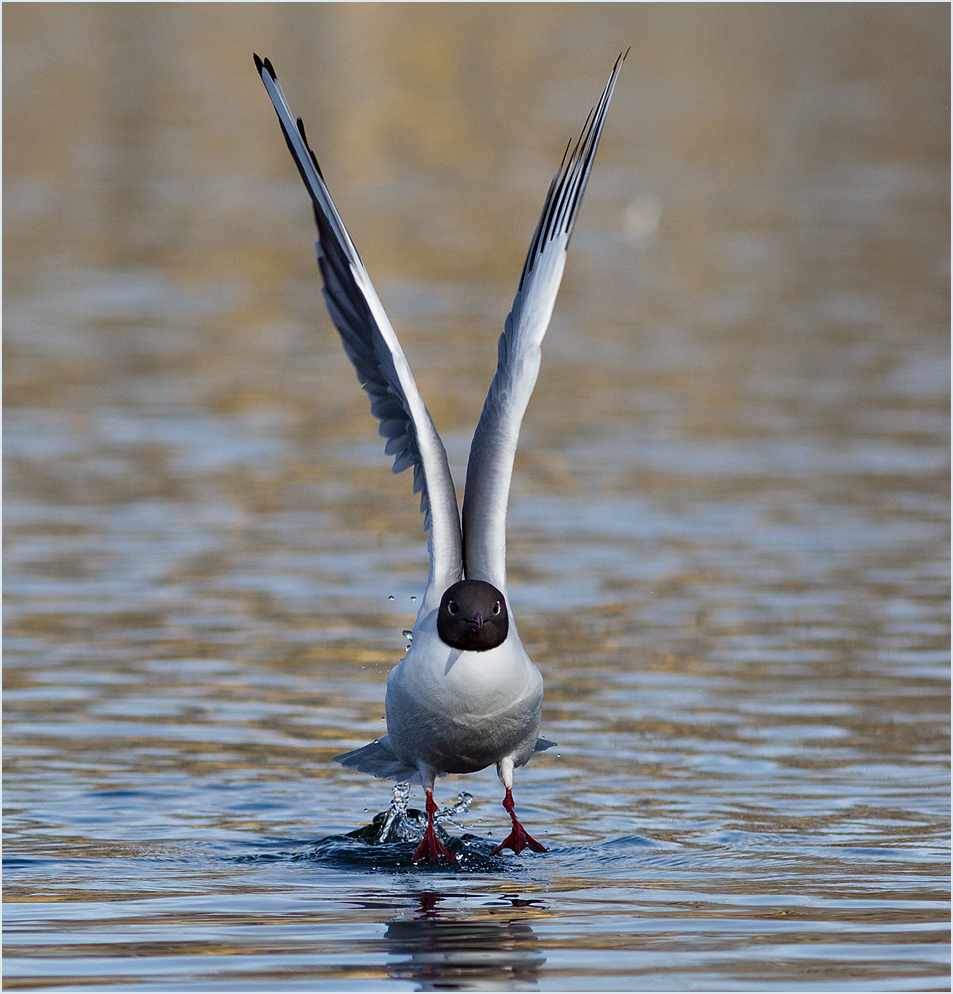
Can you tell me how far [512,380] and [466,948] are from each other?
2643 mm

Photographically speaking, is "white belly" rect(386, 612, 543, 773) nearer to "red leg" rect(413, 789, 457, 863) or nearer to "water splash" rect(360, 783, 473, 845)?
"red leg" rect(413, 789, 457, 863)

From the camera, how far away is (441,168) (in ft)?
124

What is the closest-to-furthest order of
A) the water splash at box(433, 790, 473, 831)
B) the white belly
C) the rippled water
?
the rippled water < the white belly < the water splash at box(433, 790, 473, 831)

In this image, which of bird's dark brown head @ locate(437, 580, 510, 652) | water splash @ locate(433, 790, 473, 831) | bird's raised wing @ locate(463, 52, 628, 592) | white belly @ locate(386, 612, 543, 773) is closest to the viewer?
bird's dark brown head @ locate(437, 580, 510, 652)

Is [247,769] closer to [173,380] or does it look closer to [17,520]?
[17,520]

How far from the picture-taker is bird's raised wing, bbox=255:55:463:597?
8695 millimetres

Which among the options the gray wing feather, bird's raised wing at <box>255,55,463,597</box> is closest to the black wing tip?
bird's raised wing at <box>255,55,463,597</box>

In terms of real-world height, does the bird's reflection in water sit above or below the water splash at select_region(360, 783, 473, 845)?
below

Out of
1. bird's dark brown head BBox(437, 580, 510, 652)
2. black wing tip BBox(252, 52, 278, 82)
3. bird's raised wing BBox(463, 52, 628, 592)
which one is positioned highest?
black wing tip BBox(252, 52, 278, 82)

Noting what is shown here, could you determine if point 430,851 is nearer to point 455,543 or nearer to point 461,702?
point 461,702

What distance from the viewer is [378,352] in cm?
880

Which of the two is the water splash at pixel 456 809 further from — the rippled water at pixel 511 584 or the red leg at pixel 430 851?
the red leg at pixel 430 851

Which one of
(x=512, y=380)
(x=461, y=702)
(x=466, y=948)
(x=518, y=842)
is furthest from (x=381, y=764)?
(x=466, y=948)

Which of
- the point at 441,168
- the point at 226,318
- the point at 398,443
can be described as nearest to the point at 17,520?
the point at 398,443
